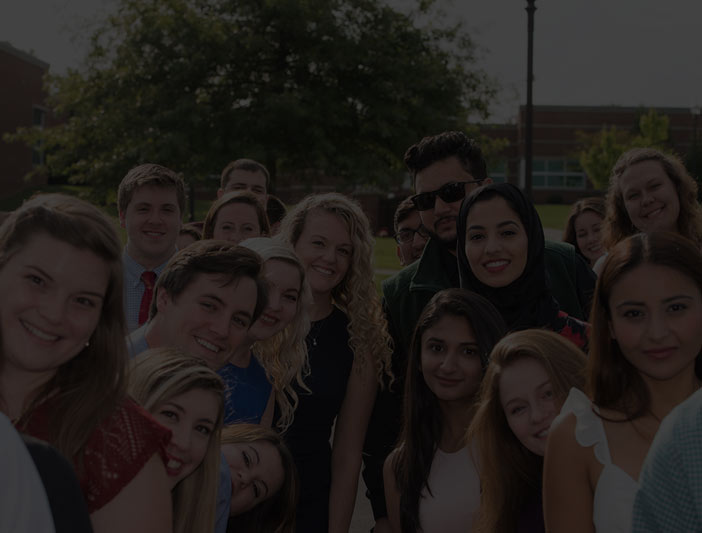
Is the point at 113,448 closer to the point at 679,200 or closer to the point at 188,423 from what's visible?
the point at 188,423

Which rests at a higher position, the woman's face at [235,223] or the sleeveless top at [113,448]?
the woman's face at [235,223]

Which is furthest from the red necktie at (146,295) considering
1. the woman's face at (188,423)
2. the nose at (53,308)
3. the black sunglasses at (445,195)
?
the nose at (53,308)

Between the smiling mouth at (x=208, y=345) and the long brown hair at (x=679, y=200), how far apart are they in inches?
128

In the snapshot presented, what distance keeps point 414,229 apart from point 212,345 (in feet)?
10.8

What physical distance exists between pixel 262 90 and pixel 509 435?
18412 millimetres

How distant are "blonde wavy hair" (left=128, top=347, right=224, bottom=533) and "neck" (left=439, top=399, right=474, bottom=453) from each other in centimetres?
121

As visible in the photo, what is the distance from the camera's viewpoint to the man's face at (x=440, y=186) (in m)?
4.20

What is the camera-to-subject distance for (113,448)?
73.5 inches

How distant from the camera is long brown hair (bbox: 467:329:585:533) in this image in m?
2.96

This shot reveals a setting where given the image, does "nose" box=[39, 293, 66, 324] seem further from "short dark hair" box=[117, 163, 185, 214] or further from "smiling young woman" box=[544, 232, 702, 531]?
"short dark hair" box=[117, 163, 185, 214]

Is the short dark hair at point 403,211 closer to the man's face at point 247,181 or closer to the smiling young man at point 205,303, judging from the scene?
the man's face at point 247,181

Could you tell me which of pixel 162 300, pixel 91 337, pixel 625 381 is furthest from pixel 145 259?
pixel 625 381

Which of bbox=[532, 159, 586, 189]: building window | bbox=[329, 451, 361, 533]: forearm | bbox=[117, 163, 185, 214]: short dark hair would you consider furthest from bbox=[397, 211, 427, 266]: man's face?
bbox=[532, 159, 586, 189]: building window

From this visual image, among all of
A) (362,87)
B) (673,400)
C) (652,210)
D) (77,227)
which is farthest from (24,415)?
(362,87)
